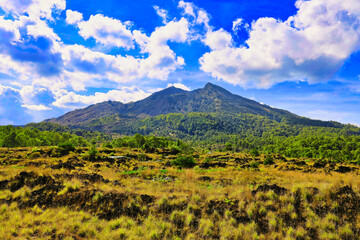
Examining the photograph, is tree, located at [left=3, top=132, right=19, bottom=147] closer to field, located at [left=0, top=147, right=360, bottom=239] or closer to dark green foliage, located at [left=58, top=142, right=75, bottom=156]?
dark green foliage, located at [left=58, top=142, right=75, bottom=156]

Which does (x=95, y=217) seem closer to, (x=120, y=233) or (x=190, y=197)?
(x=120, y=233)

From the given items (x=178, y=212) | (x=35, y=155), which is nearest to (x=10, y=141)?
(x=35, y=155)

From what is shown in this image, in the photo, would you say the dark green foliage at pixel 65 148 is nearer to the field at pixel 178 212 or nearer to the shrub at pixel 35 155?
the shrub at pixel 35 155

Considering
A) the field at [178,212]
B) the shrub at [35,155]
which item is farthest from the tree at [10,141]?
the field at [178,212]

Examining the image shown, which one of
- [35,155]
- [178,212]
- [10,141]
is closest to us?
[178,212]

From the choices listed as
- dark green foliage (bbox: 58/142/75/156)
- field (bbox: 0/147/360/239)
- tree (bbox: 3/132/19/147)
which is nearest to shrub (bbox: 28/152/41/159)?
dark green foliage (bbox: 58/142/75/156)

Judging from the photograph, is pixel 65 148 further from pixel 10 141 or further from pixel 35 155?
pixel 10 141

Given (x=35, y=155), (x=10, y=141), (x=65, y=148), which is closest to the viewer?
(x=35, y=155)

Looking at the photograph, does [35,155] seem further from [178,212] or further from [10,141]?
[10,141]

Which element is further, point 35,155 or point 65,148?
point 65,148

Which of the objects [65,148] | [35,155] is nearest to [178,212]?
[35,155]

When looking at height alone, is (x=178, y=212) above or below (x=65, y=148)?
below

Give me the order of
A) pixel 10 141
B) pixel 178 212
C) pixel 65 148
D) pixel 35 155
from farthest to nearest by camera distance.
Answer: pixel 10 141, pixel 65 148, pixel 35 155, pixel 178 212

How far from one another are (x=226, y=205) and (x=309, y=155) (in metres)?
106
